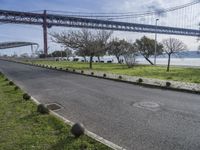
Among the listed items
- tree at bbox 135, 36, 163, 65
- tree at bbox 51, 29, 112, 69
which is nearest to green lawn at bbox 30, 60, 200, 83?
tree at bbox 51, 29, 112, 69

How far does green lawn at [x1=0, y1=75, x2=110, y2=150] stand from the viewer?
4405mm

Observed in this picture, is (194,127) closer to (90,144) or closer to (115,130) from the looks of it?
(115,130)

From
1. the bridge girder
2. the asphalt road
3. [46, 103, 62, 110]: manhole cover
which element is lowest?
[46, 103, 62, 110]: manhole cover

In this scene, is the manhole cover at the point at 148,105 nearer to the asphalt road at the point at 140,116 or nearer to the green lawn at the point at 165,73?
the asphalt road at the point at 140,116

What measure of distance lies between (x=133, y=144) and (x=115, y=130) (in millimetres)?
909

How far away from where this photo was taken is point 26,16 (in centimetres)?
5934

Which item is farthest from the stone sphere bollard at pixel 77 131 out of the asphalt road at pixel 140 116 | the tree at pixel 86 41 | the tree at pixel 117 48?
the tree at pixel 117 48

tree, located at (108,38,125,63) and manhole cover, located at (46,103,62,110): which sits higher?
tree, located at (108,38,125,63)

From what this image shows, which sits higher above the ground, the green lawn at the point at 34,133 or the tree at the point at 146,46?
the tree at the point at 146,46

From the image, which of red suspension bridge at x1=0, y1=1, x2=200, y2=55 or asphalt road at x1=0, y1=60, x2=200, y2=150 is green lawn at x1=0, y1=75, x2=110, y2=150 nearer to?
asphalt road at x1=0, y1=60, x2=200, y2=150

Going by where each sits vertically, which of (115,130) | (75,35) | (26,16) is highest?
(26,16)

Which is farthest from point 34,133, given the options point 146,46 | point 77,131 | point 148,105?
point 146,46

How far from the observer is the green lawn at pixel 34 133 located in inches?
173

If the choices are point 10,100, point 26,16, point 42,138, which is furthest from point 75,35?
point 26,16
